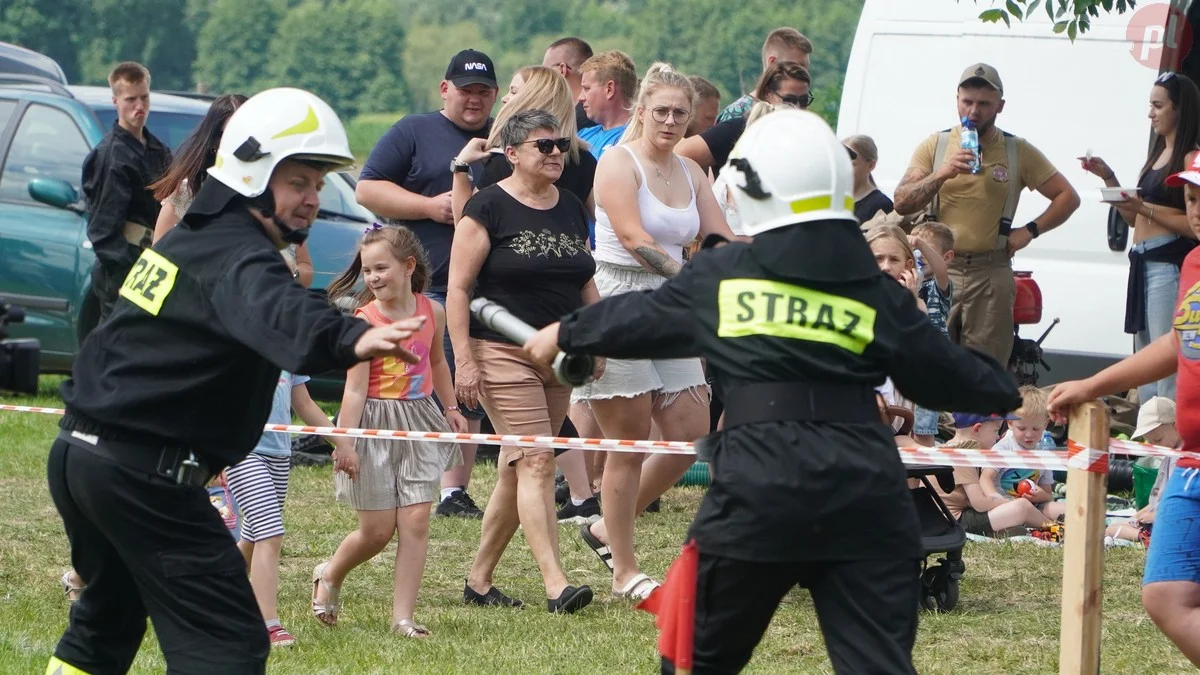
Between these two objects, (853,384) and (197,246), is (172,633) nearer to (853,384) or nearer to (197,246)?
(197,246)

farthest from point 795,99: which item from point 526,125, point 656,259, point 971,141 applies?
point 526,125

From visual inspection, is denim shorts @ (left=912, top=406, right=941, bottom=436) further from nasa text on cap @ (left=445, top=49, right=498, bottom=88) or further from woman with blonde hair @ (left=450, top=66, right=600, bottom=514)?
nasa text on cap @ (left=445, top=49, right=498, bottom=88)

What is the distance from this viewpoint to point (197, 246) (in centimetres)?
429

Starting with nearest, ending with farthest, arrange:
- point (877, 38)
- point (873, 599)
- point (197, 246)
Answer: point (873, 599)
point (197, 246)
point (877, 38)

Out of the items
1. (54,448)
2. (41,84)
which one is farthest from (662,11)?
(54,448)

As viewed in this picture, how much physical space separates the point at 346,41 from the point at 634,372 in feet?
248

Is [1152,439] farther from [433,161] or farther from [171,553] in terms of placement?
[171,553]

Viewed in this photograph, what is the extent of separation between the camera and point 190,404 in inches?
169

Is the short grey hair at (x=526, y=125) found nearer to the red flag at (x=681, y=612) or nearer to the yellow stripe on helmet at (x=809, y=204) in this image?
the yellow stripe on helmet at (x=809, y=204)

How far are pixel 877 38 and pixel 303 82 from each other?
6776 centimetres

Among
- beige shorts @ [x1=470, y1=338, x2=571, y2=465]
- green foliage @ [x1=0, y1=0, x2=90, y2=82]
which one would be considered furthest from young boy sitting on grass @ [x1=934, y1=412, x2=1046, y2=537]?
green foliage @ [x1=0, y1=0, x2=90, y2=82]

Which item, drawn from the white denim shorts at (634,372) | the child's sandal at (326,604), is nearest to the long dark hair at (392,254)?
the white denim shorts at (634,372)

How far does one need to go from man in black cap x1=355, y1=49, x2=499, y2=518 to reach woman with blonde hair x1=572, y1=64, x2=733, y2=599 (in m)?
1.13

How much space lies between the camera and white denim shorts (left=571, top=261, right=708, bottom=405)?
23.2 ft
